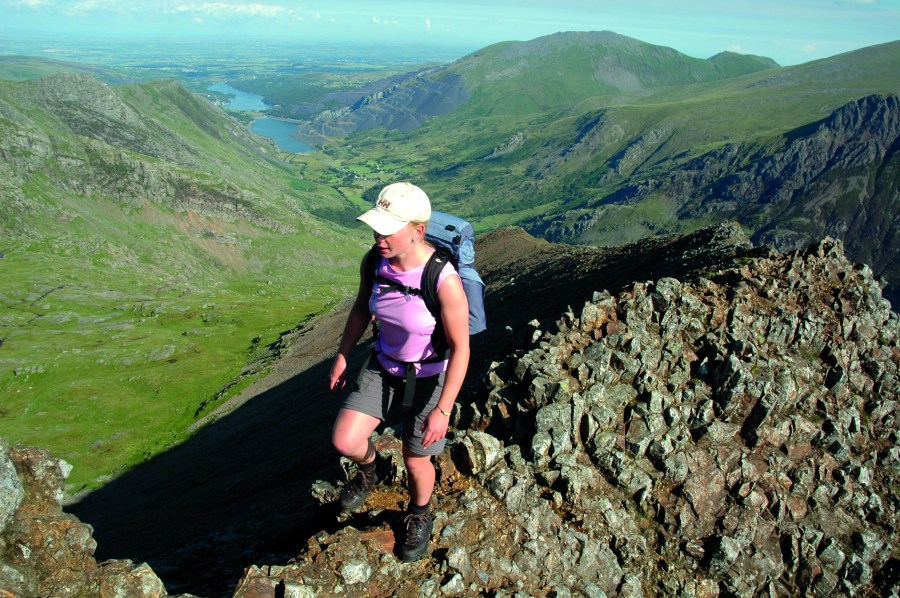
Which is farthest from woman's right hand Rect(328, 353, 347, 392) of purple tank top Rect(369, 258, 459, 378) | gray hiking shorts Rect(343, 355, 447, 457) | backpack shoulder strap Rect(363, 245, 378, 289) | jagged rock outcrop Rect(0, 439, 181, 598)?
jagged rock outcrop Rect(0, 439, 181, 598)

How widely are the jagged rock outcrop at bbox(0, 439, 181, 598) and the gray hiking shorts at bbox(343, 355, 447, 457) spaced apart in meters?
5.44

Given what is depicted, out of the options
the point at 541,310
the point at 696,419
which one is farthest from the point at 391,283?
the point at 541,310

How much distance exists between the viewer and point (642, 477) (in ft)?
51.0

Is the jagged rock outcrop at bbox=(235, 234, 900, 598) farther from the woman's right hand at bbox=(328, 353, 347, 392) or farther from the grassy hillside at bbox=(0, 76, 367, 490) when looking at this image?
the grassy hillside at bbox=(0, 76, 367, 490)

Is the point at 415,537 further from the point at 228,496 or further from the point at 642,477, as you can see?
the point at 228,496

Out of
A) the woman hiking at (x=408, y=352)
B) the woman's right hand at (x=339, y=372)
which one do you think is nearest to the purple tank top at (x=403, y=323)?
the woman hiking at (x=408, y=352)

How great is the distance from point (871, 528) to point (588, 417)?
9.00m

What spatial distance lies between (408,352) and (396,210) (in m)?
2.83

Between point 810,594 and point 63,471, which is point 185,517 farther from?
point 810,594

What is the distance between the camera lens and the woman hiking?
9.90 meters

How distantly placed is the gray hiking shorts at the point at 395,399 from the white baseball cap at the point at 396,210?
3.21m

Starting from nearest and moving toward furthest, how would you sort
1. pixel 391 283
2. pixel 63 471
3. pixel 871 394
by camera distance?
pixel 391 283 < pixel 63 471 < pixel 871 394

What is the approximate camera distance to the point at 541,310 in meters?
50.3

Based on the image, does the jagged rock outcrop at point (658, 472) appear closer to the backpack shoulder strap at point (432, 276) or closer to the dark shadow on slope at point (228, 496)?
the dark shadow on slope at point (228, 496)
